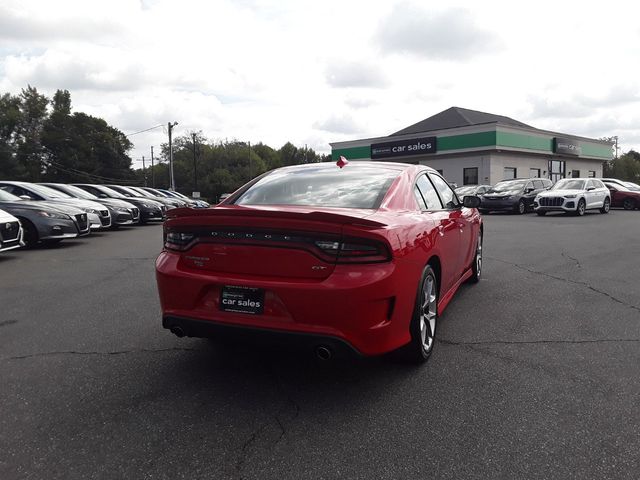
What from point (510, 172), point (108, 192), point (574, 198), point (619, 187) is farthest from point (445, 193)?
point (510, 172)

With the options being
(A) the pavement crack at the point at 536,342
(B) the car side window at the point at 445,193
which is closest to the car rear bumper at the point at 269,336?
(A) the pavement crack at the point at 536,342

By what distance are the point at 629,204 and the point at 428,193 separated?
947 inches

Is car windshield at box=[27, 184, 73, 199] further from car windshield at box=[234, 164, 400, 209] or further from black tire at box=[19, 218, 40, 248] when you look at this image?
car windshield at box=[234, 164, 400, 209]

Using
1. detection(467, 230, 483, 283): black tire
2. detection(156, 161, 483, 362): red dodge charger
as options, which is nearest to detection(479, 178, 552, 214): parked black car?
detection(467, 230, 483, 283): black tire

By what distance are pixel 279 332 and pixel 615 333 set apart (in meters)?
3.15

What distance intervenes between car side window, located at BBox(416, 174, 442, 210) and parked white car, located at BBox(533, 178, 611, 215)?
1617 cm

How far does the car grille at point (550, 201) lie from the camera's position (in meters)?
18.8

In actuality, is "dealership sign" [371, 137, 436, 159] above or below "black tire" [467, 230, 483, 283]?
above

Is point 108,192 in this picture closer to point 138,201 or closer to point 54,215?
point 138,201

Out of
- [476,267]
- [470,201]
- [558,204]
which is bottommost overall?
[476,267]

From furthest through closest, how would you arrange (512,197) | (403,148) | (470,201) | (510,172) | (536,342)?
(403,148) < (510,172) < (512,197) < (470,201) < (536,342)

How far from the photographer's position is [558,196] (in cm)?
1878

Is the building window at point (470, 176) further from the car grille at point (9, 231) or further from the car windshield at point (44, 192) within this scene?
the car grille at point (9, 231)

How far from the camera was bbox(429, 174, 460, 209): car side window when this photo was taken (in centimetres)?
483
